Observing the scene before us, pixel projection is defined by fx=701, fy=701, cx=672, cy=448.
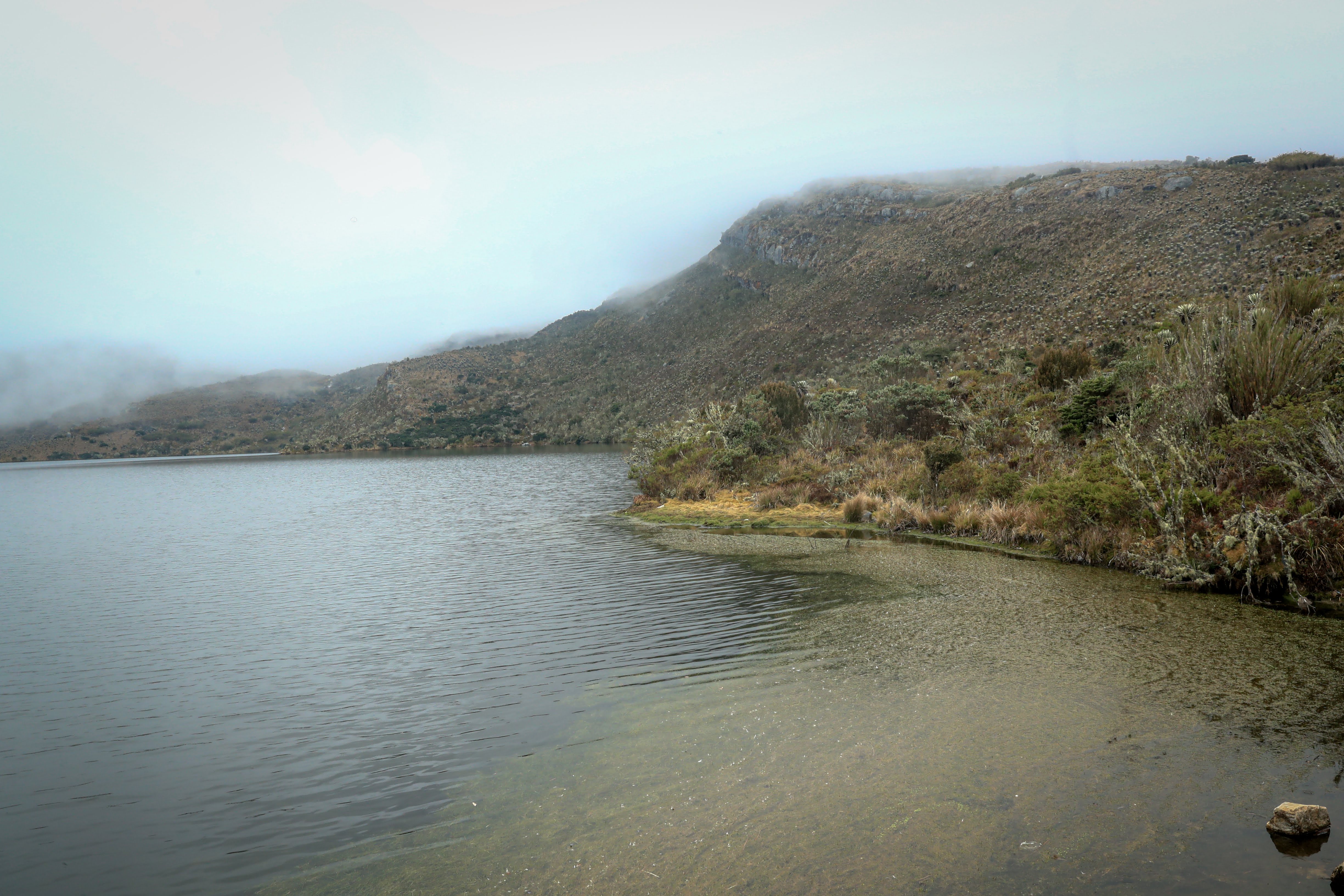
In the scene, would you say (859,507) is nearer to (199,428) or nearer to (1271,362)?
(1271,362)

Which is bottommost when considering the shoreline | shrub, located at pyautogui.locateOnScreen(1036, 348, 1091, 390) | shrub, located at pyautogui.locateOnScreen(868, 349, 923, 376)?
the shoreline

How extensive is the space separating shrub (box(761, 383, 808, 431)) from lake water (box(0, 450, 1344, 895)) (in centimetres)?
1661

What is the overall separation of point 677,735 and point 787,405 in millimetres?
26320

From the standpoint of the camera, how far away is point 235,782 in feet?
21.5

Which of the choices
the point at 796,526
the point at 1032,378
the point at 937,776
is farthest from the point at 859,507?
the point at 937,776

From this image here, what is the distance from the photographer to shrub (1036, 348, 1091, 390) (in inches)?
1007

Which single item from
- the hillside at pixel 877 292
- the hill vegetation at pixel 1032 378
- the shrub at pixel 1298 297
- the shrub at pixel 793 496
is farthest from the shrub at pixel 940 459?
the hillside at pixel 877 292

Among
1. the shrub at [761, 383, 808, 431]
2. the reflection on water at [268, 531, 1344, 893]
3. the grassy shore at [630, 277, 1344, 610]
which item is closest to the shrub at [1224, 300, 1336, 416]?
the grassy shore at [630, 277, 1344, 610]

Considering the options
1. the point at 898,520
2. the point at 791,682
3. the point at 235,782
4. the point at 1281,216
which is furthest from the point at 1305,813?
the point at 1281,216

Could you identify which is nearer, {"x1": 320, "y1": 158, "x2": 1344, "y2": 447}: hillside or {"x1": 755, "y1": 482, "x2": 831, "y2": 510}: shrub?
{"x1": 755, "y1": 482, "x2": 831, "y2": 510}: shrub

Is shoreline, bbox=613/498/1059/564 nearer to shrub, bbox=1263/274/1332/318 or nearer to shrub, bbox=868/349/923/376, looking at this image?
shrub, bbox=1263/274/1332/318

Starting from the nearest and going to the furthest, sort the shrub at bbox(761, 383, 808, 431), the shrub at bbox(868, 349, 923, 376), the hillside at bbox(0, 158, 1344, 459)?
the shrub at bbox(761, 383, 808, 431)
the shrub at bbox(868, 349, 923, 376)
the hillside at bbox(0, 158, 1344, 459)

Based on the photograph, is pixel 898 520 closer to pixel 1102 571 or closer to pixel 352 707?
pixel 1102 571

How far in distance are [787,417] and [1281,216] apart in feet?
114
